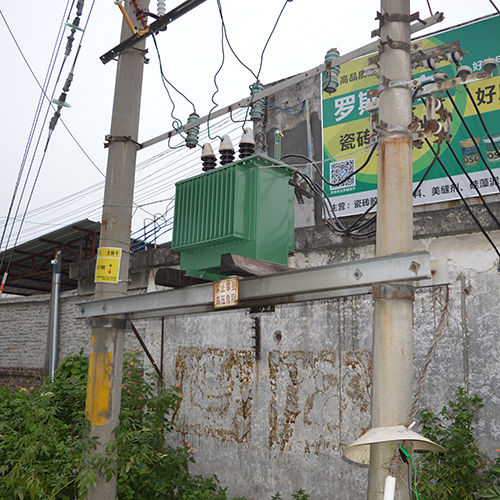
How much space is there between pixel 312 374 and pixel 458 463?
2.02 m

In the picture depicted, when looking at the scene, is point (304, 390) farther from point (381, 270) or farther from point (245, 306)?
point (381, 270)

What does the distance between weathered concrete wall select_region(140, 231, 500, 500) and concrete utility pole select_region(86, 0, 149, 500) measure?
258cm

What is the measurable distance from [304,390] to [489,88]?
5.19 metres

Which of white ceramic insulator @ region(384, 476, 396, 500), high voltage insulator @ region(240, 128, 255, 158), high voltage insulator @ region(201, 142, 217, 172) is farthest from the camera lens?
high voltage insulator @ region(201, 142, 217, 172)

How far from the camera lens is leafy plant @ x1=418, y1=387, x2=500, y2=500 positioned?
503 cm

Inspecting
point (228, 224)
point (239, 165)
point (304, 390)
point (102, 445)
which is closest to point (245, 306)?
point (228, 224)

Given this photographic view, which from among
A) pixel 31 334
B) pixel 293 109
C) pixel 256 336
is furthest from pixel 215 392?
pixel 293 109

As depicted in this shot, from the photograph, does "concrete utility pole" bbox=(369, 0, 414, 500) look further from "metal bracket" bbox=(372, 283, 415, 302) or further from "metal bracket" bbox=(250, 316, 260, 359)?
"metal bracket" bbox=(250, 316, 260, 359)

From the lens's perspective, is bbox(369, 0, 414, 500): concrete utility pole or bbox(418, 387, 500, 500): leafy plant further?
bbox(418, 387, 500, 500): leafy plant

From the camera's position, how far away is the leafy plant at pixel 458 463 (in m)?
5.03

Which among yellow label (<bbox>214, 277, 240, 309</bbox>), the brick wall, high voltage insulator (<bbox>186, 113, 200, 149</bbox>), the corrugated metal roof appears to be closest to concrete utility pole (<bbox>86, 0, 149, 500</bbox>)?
high voltage insulator (<bbox>186, 113, 200, 149</bbox>)

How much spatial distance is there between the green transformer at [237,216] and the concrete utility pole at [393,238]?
3.61 feet

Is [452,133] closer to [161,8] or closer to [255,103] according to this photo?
[255,103]

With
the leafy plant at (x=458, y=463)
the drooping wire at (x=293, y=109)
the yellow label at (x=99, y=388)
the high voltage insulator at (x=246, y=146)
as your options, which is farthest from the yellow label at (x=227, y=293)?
the drooping wire at (x=293, y=109)
